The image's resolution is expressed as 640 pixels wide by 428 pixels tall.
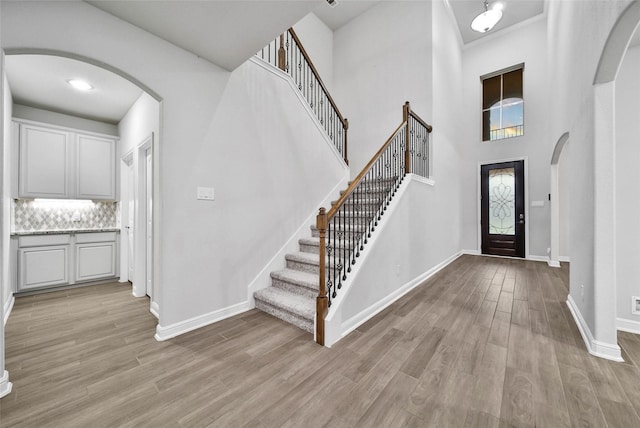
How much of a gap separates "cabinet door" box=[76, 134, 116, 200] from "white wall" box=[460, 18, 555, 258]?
771cm

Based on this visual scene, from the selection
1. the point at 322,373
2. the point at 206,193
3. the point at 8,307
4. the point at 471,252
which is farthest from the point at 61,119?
the point at 471,252

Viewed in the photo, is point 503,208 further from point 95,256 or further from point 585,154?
point 95,256

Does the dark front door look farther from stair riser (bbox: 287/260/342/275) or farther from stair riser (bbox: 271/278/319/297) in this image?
stair riser (bbox: 271/278/319/297)

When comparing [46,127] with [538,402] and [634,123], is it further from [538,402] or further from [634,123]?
[634,123]

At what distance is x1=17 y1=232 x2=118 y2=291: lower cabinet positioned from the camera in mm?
3627

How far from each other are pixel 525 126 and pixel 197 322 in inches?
301

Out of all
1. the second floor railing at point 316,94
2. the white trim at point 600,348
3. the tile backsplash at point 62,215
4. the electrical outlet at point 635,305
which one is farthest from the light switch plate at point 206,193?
the electrical outlet at point 635,305

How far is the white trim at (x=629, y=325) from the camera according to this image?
235 centimetres

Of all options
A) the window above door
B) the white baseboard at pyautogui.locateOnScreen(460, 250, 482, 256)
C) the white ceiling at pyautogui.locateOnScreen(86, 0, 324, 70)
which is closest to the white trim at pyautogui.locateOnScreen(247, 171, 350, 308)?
the white ceiling at pyautogui.locateOnScreen(86, 0, 324, 70)

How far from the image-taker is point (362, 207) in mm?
3844

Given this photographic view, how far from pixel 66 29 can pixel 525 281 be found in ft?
20.0

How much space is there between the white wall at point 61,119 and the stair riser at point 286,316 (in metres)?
4.35

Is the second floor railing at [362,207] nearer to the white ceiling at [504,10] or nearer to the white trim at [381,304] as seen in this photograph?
the white trim at [381,304]

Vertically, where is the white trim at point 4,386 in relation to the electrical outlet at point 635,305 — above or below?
below
